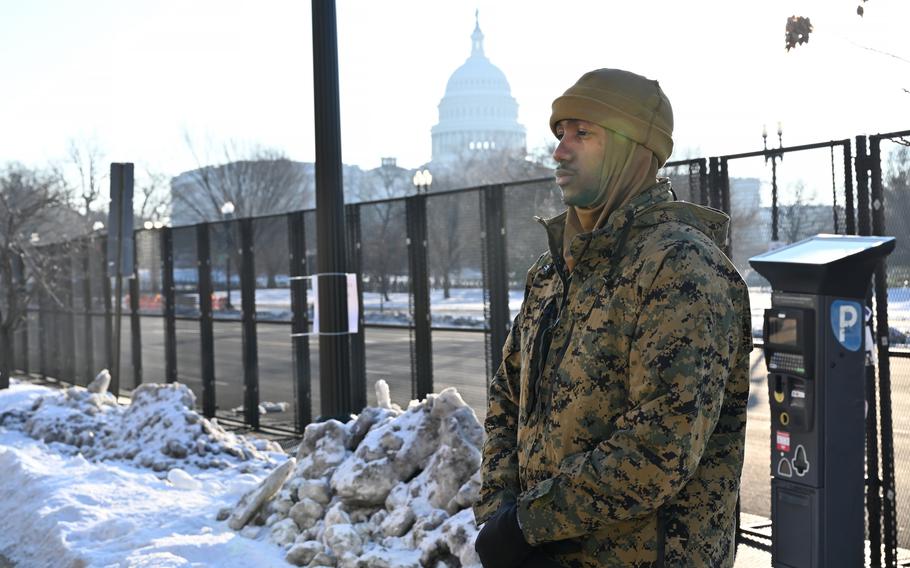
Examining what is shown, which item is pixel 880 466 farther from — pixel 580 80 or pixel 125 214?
pixel 125 214

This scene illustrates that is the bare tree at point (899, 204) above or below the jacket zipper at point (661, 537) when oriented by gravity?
above

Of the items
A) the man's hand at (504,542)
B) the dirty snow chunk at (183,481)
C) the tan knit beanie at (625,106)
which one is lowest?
the dirty snow chunk at (183,481)

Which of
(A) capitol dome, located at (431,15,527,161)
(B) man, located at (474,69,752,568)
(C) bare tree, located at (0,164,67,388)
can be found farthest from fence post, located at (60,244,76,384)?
(A) capitol dome, located at (431,15,527,161)

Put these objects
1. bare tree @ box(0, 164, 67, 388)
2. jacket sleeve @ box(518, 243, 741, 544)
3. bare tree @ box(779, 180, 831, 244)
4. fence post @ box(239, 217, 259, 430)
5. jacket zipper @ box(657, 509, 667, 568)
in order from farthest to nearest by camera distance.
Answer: bare tree @ box(0, 164, 67, 388), fence post @ box(239, 217, 259, 430), bare tree @ box(779, 180, 831, 244), jacket zipper @ box(657, 509, 667, 568), jacket sleeve @ box(518, 243, 741, 544)

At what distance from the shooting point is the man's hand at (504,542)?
224 centimetres

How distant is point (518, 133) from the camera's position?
11012cm

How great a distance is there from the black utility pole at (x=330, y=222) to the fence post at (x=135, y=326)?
786 centimetres

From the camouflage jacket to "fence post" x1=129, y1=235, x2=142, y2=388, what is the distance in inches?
518

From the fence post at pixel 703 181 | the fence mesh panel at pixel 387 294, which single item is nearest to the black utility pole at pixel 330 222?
the fence mesh panel at pixel 387 294

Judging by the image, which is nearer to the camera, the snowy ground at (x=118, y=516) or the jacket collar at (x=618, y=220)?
the jacket collar at (x=618, y=220)

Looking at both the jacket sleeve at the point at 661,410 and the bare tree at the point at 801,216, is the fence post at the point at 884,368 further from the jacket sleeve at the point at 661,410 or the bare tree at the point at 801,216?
the jacket sleeve at the point at 661,410

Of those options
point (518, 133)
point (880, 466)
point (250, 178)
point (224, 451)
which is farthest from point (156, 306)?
point (518, 133)

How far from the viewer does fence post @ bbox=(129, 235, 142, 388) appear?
1462cm

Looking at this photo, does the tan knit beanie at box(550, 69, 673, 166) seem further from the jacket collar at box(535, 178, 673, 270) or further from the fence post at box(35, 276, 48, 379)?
the fence post at box(35, 276, 48, 379)
